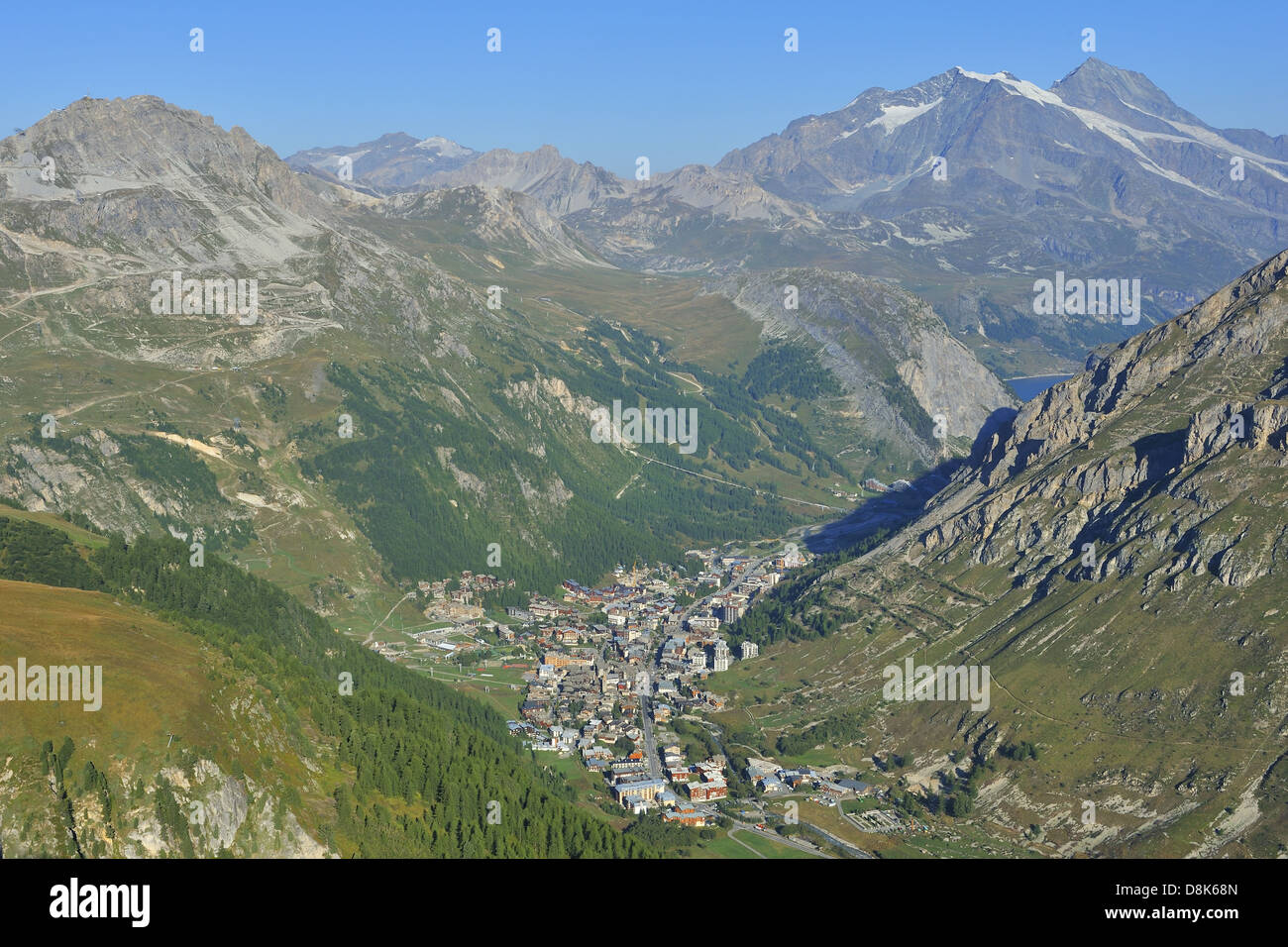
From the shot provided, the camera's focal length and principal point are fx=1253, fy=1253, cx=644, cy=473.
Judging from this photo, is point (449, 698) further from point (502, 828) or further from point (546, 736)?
point (502, 828)

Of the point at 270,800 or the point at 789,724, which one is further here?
the point at 789,724

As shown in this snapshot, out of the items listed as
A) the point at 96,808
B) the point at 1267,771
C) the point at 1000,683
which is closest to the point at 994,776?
the point at 1000,683

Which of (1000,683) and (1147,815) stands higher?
(1000,683)

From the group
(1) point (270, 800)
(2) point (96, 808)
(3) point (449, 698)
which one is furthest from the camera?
(3) point (449, 698)
